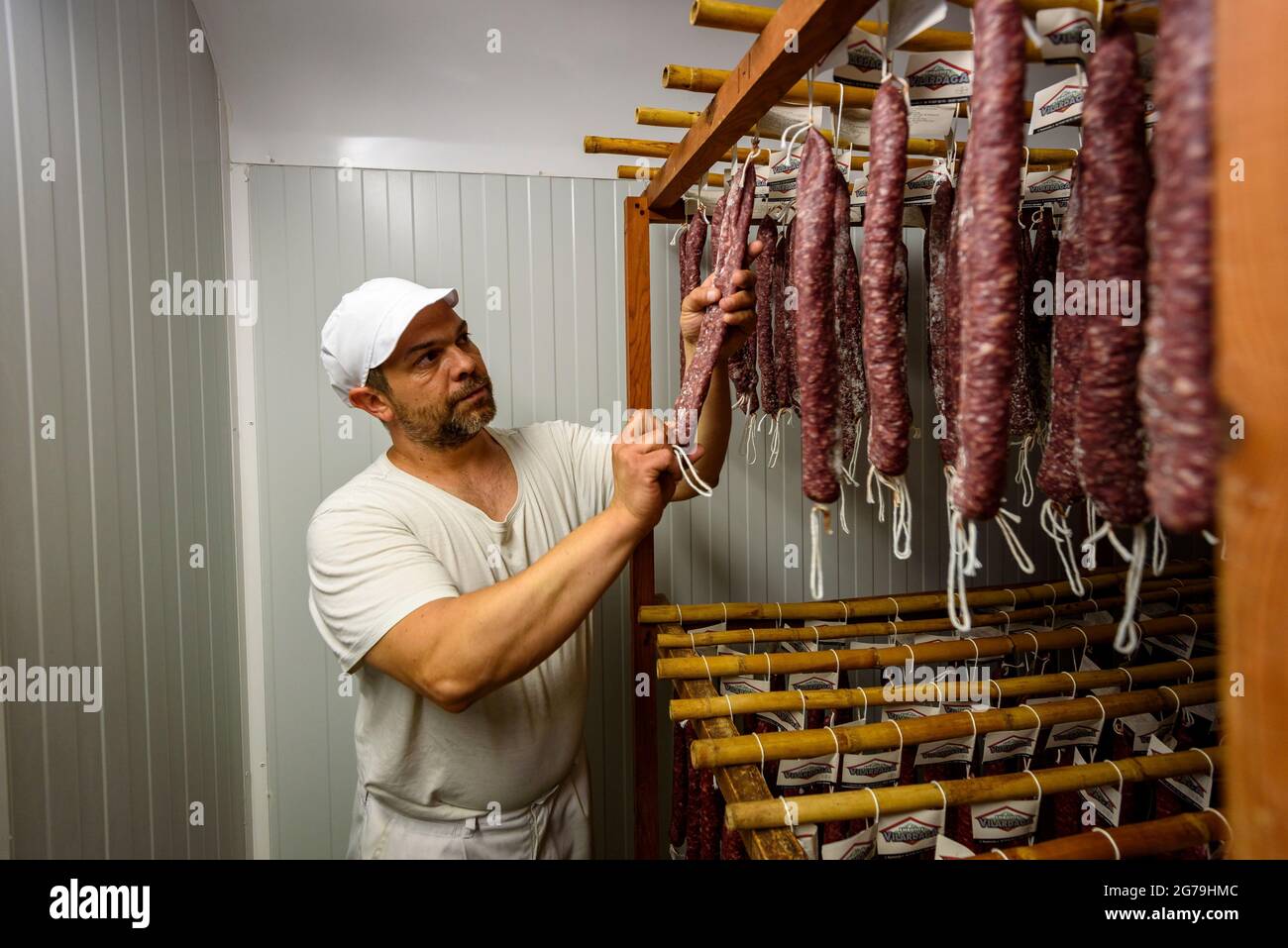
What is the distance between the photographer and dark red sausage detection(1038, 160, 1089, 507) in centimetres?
96

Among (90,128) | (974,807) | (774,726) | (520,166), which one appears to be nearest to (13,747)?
(90,128)

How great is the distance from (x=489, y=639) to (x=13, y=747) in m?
0.92

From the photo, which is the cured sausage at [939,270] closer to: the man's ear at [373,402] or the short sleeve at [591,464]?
the short sleeve at [591,464]

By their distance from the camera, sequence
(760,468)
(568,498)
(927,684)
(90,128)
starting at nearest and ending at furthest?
(90,128), (927,684), (568,498), (760,468)

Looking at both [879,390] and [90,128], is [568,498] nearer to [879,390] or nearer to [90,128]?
[879,390]

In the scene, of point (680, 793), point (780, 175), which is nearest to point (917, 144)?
point (780, 175)

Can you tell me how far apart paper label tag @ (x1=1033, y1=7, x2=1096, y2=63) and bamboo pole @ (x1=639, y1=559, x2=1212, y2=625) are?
1683 millimetres

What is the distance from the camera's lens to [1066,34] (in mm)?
960

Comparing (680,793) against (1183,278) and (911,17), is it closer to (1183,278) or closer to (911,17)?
(1183,278)

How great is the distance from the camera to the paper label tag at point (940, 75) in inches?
48.3

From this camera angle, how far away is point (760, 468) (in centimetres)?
291

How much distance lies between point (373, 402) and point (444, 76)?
4.99 ft

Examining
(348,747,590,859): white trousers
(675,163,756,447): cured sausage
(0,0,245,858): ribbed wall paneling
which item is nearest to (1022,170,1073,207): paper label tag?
(675,163,756,447): cured sausage

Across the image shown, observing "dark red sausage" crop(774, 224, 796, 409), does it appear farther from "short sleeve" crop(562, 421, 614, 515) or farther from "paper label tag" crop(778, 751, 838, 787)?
"paper label tag" crop(778, 751, 838, 787)
